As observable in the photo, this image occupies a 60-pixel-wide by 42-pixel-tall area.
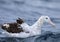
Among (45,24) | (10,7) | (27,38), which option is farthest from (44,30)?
(10,7)

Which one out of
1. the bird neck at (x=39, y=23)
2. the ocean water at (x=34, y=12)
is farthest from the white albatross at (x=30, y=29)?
the ocean water at (x=34, y=12)

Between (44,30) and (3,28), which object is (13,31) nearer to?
(3,28)

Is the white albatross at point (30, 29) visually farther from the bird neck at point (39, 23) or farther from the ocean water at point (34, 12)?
the ocean water at point (34, 12)

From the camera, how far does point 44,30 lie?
7.99 metres

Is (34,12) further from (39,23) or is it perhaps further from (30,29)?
(30,29)

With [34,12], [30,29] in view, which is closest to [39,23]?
[30,29]

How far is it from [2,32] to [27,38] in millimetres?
665

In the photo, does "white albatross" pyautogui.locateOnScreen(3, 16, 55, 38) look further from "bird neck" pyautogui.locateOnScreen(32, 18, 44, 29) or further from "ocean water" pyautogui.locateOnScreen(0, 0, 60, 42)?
"ocean water" pyautogui.locateOnScreen(0, 0, 60, 42)

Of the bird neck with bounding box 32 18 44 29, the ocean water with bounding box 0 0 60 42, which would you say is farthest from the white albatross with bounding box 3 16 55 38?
the ocean water with bounding box 0 0 60 42

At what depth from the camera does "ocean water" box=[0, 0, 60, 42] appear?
304 inches

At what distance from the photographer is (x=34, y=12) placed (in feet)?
32.4

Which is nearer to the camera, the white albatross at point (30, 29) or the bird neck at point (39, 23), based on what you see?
the white albatross at point (30, 29)

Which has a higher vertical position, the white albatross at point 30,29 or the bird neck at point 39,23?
the bird neck at point 39,23

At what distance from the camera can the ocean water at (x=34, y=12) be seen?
7.72 m
